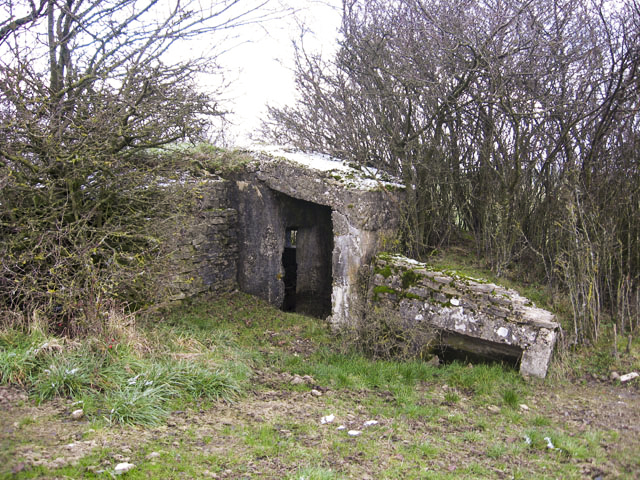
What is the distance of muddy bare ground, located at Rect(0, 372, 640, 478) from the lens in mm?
3326

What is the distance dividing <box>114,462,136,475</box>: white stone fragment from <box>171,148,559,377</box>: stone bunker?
3.53m

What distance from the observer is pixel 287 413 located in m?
4.37

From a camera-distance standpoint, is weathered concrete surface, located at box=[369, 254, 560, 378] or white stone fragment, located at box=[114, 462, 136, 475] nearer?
white stone fragment, located at box=[114, 462, 136, 475]

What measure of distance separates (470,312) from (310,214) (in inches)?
146

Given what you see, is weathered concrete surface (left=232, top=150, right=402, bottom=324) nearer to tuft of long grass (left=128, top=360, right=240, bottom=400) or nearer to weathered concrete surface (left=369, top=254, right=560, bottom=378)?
weathered concrete surface (left=369, top=254, right=560, bottom=378)

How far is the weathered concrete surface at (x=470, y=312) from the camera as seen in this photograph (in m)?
5.41

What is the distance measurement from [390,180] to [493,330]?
3199 mm

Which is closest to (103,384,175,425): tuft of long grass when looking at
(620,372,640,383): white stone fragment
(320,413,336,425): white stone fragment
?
(320,413,336,425): white stone fragment

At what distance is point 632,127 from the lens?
22.8 ft

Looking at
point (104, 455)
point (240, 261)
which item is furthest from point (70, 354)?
point (240, 261)

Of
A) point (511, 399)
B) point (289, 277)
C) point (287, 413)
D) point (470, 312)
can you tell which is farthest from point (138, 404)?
point (289, 277)

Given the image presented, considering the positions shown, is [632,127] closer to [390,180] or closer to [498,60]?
[498,60]

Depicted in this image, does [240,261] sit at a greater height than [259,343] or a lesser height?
greater

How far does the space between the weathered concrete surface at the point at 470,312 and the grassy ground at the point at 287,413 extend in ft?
1.05
